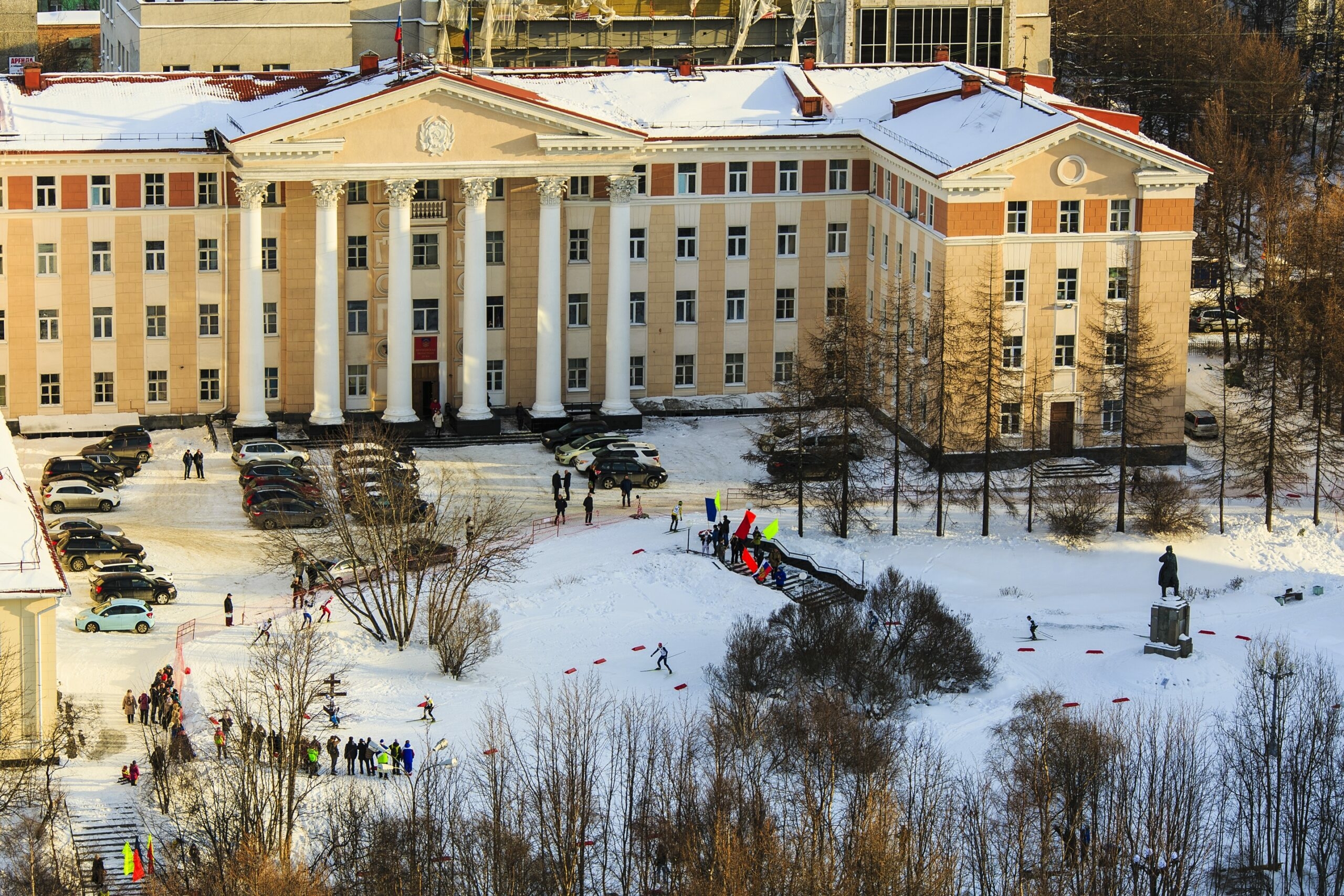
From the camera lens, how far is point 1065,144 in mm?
99188

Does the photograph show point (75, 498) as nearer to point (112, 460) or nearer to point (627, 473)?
point (112, 460)


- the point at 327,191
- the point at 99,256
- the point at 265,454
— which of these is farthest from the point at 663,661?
the point at 99,256

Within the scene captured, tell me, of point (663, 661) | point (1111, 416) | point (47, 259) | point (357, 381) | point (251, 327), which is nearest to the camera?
point (663, 661)

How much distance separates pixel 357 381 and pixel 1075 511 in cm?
2871

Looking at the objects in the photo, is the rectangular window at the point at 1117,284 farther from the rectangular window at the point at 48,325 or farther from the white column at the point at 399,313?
the rectangular window at the point at 48,325

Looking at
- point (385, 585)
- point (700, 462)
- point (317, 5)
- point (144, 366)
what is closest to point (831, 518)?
point (700, 462)

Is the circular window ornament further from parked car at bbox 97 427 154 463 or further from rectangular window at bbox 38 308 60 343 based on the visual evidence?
rectangular window at bbox 38 308 60 343

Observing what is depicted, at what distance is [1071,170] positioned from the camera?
327 ft

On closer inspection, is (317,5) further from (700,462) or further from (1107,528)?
(1107,528)

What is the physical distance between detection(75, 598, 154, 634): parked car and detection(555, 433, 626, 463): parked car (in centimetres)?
2159

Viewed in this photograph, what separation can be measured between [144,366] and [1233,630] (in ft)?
139

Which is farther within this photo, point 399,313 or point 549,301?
point 549,301

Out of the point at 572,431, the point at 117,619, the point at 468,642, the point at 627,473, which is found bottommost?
the point at 468,642

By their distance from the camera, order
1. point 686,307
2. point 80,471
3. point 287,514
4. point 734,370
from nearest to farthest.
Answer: point 287,514, point 80,471, point 686,307, point 734,370
